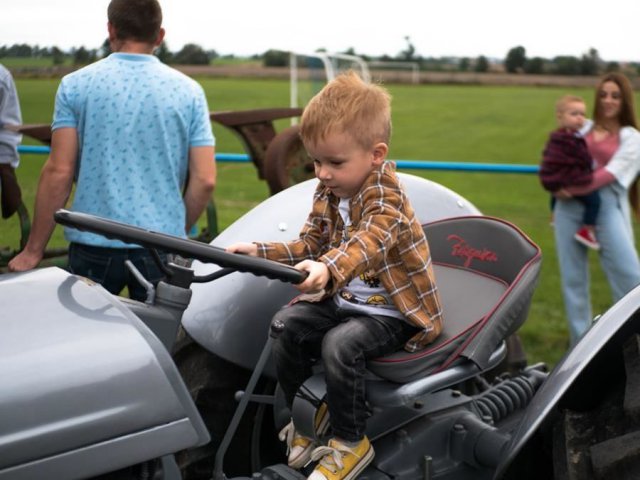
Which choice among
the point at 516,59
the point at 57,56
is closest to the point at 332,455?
the point at 57,56

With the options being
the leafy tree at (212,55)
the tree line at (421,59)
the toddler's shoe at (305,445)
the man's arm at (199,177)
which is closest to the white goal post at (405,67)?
the tree line at (421,59)

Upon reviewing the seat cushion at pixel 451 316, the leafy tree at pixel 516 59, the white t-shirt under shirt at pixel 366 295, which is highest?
the white t-shirt under shirt at pixel 366 295

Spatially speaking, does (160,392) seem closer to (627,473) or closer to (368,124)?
(368,124)

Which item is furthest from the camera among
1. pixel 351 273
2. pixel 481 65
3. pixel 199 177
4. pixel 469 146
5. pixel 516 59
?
pixel 481 65

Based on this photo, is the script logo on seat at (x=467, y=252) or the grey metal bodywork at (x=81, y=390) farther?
the script logo on seat at (x=467, y=252)

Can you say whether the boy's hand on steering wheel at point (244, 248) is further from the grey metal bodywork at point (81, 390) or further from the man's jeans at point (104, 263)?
the man's jeans at point (104, 263)

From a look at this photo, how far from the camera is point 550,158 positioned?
494 cm

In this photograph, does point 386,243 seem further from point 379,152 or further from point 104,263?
point 104,263

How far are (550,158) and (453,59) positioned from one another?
3627 cm

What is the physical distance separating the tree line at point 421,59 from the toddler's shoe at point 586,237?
6.10ft

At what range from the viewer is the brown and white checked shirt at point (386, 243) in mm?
2084

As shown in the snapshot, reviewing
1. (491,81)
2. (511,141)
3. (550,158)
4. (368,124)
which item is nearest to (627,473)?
(368,124)

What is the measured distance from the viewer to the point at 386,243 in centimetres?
207

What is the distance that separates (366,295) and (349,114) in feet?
1.43
